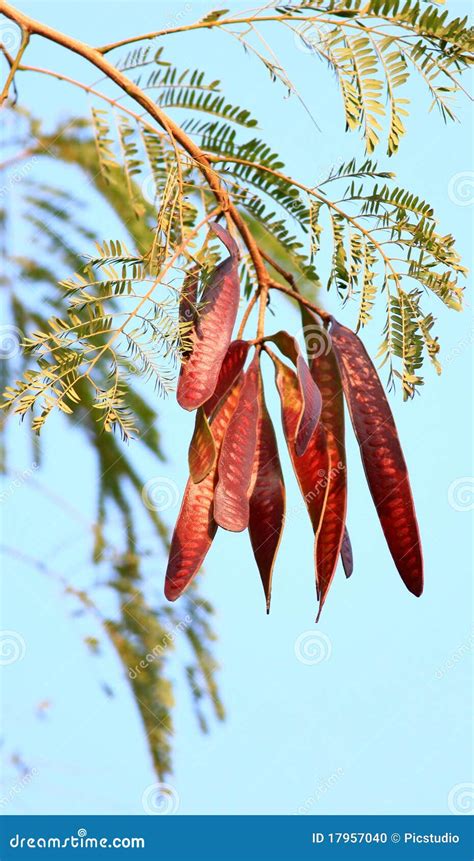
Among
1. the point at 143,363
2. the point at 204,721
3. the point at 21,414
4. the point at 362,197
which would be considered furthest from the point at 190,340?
the point at 204,721

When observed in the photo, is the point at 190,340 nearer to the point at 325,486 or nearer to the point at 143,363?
the point at 143,363

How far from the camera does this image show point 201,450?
978mm

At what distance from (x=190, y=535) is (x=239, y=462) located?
0.09 m

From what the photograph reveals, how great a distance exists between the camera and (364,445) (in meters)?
0.99

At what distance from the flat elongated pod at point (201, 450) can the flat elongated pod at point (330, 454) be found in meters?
0.13

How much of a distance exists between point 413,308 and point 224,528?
1.06ft

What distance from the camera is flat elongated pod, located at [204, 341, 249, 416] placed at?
1017 millimetres

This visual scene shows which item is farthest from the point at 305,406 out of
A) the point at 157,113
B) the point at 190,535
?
the point at 157,113

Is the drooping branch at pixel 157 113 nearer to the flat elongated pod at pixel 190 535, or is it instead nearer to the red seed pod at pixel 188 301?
the red seed pod at pixel 188 301

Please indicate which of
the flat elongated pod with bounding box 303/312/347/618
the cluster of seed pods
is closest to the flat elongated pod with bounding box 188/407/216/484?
the cluster of seed pods

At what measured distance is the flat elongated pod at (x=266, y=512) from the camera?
100cm

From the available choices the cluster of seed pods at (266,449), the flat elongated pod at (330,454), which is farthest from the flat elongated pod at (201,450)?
the flat elongated pod at (330,454)

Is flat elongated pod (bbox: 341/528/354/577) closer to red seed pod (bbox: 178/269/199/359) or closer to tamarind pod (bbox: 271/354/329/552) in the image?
tamarind pod (bbox: 271/354/329/552)

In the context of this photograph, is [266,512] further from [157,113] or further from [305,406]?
[157,113]
